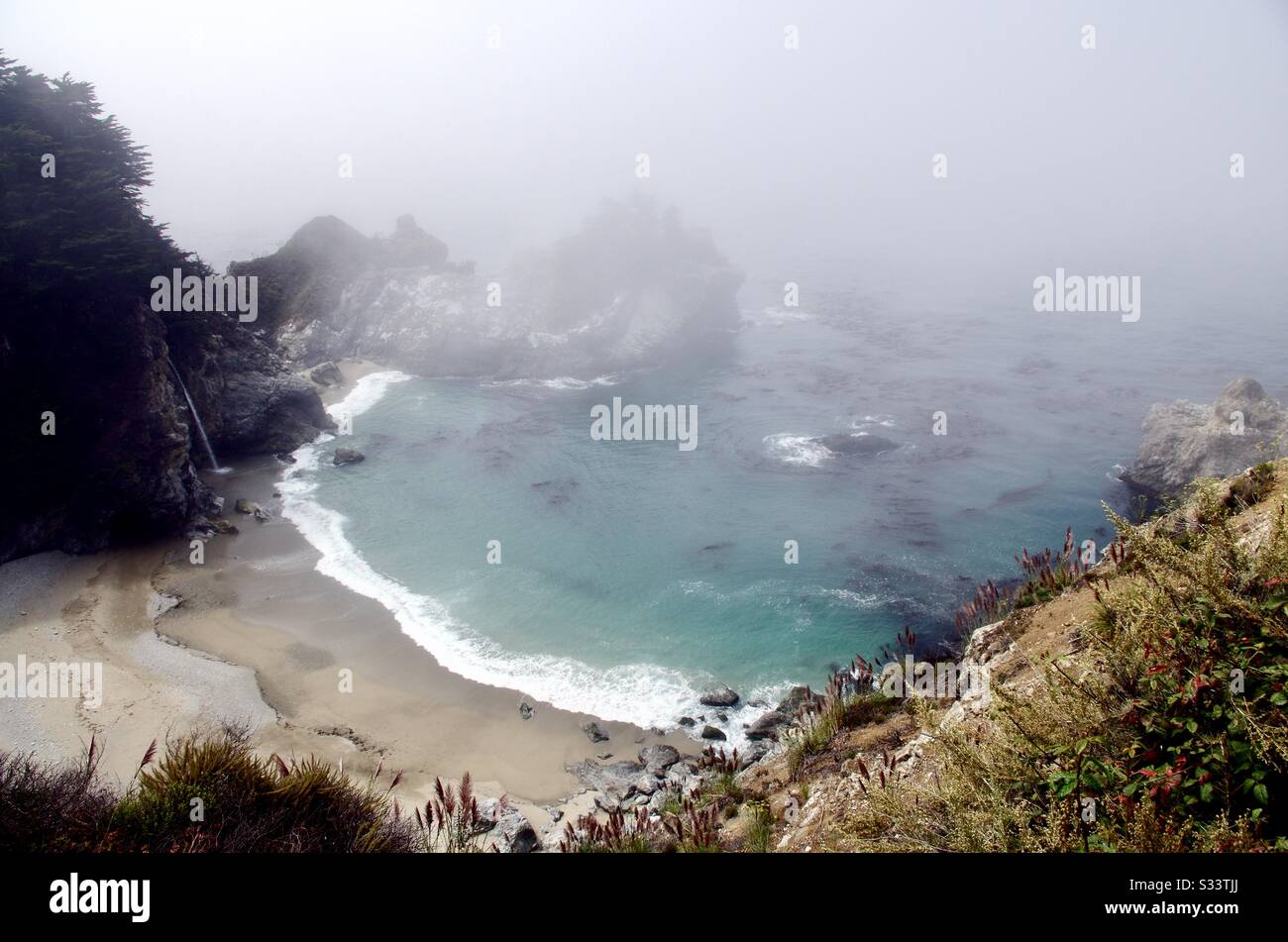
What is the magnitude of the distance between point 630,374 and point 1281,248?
12037 centimetres

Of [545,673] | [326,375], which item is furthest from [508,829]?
[326,375]

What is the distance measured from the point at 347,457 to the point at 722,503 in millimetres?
23047

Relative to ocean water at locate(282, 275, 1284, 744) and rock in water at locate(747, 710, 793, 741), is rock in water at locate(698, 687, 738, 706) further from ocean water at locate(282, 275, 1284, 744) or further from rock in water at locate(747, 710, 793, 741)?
rock in water at locate(747, 710, 793, 741)

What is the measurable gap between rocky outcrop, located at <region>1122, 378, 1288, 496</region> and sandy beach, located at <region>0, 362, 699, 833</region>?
28797 mm

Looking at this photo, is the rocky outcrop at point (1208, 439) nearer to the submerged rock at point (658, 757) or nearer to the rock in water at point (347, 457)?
the submerged rock at point (658, 757)

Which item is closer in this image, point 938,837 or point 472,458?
point 938,837

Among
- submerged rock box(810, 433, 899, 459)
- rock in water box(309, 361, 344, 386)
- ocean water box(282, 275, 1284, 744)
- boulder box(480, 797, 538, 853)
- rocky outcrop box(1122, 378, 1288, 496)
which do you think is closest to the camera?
boulder box(480, 797, 538, 853)

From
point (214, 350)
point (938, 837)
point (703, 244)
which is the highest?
point (703, 244)

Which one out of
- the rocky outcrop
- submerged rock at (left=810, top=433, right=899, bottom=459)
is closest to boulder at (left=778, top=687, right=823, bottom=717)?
the rocky outcrop

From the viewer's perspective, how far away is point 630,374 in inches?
2488

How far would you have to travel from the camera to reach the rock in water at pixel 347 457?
4053cm

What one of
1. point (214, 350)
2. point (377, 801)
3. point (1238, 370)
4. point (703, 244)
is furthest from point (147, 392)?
point (1238, 370)

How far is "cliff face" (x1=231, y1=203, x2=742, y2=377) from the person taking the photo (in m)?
62.3
